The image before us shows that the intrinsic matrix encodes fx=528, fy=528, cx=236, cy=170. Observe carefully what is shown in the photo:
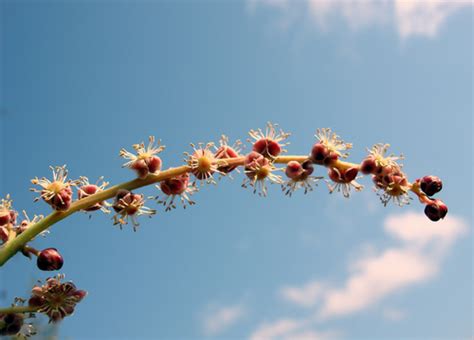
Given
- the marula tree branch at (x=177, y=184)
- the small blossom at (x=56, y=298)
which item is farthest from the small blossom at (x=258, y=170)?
the small blossom at (x=56, y=298)

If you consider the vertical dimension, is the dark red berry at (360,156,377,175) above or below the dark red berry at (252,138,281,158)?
below

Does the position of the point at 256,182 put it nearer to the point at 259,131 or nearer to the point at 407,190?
the point at 259,131

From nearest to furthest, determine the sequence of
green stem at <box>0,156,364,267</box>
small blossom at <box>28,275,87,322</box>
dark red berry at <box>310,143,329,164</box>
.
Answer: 1. green stem at <box>0,156,364,267</box>
2. small blossom at <box>28,275,87,322</box>
3. dark red berry at <box>310,143,329,164</box>

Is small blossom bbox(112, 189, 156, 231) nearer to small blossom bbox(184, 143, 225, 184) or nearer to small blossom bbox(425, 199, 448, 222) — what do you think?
small blossom bbox(184, 143, 225, 184)

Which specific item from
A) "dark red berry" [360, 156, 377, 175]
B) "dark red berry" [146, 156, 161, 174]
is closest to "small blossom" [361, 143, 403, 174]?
"dark red berry" [360, 156, 377, 175]

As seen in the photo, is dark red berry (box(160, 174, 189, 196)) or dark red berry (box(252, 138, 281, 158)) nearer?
dark red berry (box(160, 174, 189, 196))

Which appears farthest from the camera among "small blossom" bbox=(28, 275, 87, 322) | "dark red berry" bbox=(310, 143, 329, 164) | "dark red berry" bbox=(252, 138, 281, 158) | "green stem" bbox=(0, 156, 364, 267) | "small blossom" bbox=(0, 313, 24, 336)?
"dark red berry" bbox=(252, 138, 281, 158)

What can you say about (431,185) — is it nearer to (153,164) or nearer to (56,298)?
(153,164)

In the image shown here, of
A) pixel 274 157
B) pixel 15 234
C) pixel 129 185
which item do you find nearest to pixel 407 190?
pixel 274 157
